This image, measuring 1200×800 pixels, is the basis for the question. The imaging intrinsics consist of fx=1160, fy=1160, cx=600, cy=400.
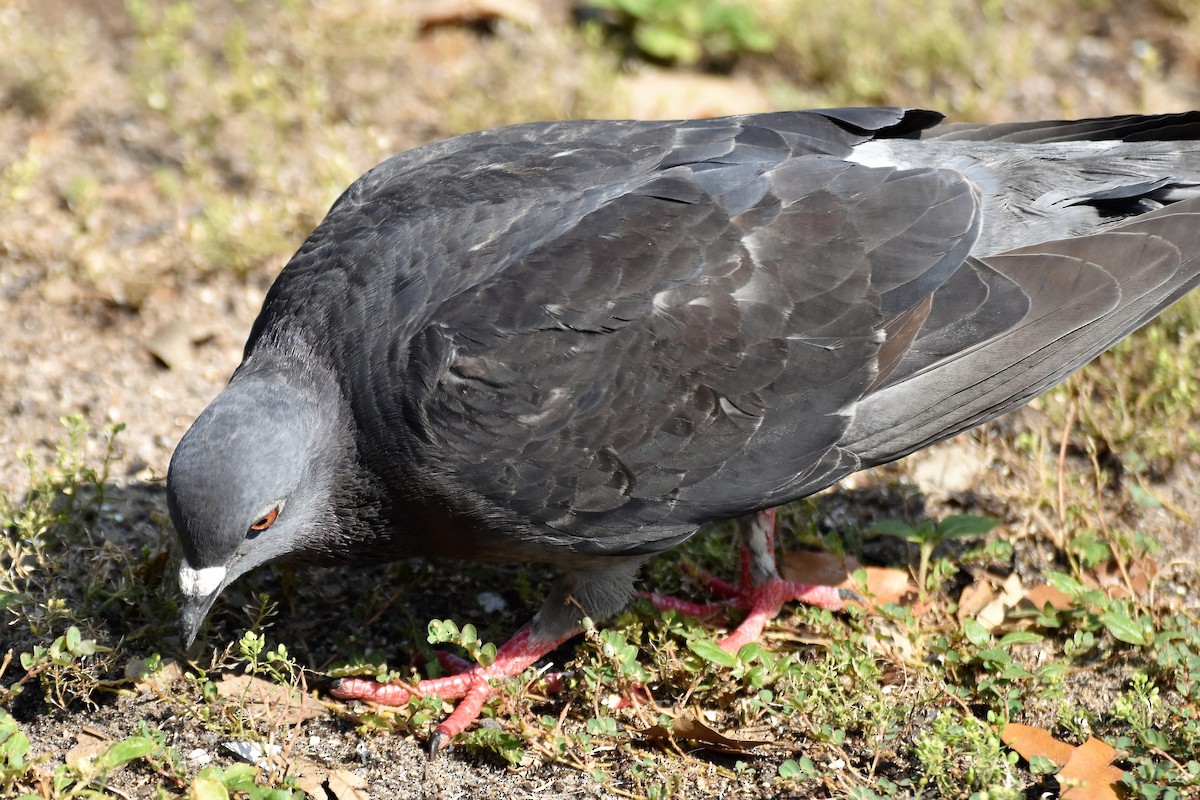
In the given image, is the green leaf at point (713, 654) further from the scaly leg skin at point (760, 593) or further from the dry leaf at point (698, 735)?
the scaly leg skin at point (760, 593)

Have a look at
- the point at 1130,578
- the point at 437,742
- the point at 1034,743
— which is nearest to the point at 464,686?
the point at 437,742

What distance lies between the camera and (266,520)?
3.83 meters

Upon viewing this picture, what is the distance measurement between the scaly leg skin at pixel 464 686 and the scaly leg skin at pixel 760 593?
514mm

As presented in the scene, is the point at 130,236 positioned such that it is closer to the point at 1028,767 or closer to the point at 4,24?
the point at 4,24

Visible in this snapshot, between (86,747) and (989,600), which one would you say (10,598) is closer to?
(86,747)

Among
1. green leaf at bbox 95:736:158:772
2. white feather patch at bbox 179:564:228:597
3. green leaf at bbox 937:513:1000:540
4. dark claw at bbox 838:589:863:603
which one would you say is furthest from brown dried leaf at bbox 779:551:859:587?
green leaf at bbox 95:736:158:772

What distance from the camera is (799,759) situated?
3.92 m

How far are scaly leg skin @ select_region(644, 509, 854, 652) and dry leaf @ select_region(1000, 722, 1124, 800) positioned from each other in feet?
2.89

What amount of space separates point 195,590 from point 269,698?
51 cm

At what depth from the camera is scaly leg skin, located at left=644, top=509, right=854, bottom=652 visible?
4551 mm

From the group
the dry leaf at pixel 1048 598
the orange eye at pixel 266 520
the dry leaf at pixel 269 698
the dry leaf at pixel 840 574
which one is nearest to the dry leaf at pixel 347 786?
the dry leaf at pixel 269 698

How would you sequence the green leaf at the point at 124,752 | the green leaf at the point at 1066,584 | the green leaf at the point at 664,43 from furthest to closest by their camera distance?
the green leaf at the point at 664,43 → the green leaf at the point at 1066,584 → the green leaf at the point at 124,752

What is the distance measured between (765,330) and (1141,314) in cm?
137

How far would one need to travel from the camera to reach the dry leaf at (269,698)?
158 inches
